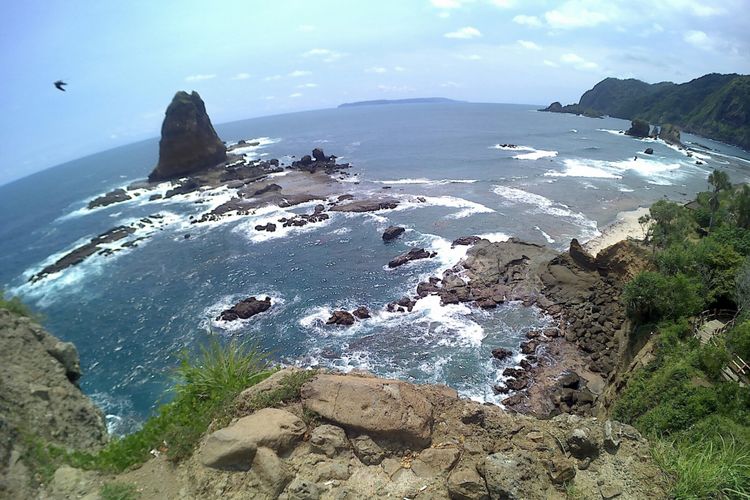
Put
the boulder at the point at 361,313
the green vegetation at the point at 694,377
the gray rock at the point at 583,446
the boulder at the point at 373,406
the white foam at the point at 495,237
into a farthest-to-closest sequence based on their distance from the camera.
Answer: the white foam at the point at 495,237 → the boulder at the point at 361,313 → the boulder at the point at 373,406 → the gray rock at the point at 583,446 → the green vegetation at the point at 694,377

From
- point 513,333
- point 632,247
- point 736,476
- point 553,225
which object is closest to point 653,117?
point 553,225

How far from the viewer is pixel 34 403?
13.9 meters

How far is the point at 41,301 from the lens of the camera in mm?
42500

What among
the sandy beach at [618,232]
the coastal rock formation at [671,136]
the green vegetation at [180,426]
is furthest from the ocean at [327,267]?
the coastal rock formation at [671,136]

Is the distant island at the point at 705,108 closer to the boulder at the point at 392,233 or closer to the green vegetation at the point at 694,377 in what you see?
the boulder at the point at 392,233

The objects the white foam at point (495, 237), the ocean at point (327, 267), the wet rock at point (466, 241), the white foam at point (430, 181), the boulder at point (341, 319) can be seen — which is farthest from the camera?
the white foam at point (430, 181)

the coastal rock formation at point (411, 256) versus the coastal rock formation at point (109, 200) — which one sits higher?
the coastal rock formation at point (109, 200)

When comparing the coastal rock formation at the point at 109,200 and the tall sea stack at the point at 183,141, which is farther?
the tall sea stack at the point at 183,141

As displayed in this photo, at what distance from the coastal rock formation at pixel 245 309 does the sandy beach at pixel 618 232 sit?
3336cm

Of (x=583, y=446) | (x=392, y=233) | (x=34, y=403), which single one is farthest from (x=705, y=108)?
(x=34, y=403)

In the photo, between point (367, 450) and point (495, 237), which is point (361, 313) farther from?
point (367, 450)

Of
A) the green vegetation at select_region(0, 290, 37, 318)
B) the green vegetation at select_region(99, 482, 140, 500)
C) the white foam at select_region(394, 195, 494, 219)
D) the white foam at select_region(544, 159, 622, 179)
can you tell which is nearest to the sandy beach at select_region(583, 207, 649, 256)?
the white foam at select_region(394, 195, 494, 219)

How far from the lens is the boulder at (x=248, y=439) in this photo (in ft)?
25.5

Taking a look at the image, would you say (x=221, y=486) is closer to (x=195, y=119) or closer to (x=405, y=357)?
(x=405, y=357)
